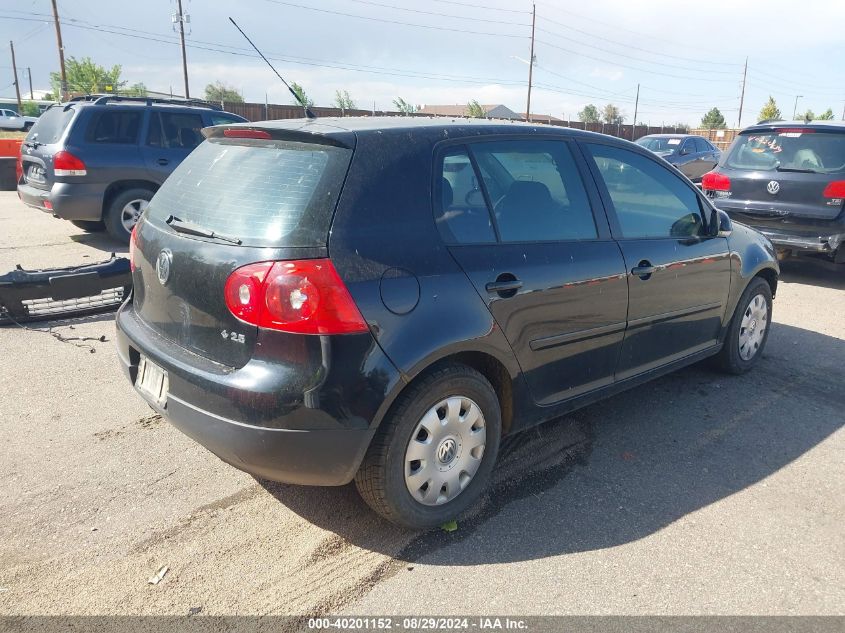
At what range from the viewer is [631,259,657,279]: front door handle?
3699 mm

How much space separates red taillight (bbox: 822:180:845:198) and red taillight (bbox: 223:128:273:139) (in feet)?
22.3

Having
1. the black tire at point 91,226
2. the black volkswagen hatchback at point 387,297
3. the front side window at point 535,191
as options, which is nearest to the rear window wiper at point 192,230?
the black volkswagen hatchback at point 387,297

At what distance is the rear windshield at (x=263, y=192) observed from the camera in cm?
262

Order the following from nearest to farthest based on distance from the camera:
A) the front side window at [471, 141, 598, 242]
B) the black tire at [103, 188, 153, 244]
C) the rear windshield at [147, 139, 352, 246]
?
1. the rear windshield at [147, 139, 352, 246]
2. the front side window at [471, 141, 598, 242]
3. the black tire at [103, 188, 153, 244]

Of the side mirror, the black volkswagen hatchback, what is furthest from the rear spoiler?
the side mirror

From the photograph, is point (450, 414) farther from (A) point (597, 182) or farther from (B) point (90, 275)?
(B) point (90, 275)

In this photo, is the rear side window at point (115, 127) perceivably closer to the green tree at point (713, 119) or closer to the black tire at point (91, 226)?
the black tire at point (91, 226)

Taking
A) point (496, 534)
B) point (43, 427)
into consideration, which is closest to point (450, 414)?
point (496, 534)

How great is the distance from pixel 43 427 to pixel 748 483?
388 cm

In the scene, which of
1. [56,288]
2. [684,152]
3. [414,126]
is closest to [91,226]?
[56,288]

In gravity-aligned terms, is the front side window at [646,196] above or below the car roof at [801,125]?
below

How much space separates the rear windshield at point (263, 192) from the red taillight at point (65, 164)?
6003 millimetres

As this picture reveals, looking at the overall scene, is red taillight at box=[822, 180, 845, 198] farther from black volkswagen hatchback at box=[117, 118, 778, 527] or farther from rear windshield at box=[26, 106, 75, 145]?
rear windshield at box=[26, 106, 75, 145]

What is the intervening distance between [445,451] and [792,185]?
6579mm
